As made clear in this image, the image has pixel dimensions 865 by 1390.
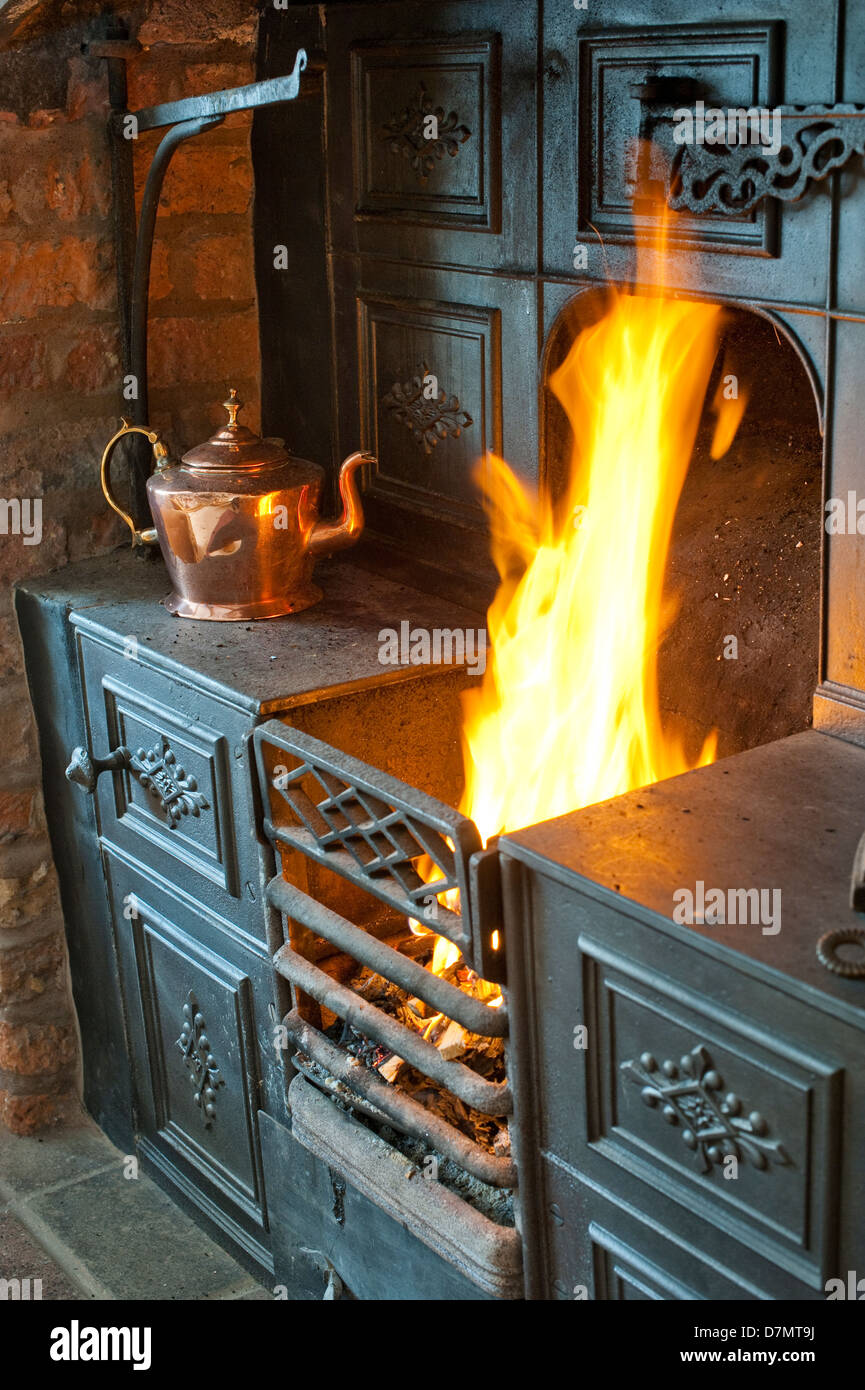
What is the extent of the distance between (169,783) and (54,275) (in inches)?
34.9

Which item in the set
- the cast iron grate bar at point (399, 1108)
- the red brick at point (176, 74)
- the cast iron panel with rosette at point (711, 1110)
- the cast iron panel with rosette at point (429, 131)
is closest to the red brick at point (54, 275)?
the red brick at point (176, 74)

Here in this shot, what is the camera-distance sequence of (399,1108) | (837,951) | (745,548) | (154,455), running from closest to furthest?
(837,951)
(399,1108)
(745,548)
(154,455)

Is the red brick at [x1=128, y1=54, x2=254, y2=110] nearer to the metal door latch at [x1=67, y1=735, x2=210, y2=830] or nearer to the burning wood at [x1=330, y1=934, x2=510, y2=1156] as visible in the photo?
the metal door latch at [x1=67, y1=735, x2=210, y2=830]

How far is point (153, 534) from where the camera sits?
99.6 inches

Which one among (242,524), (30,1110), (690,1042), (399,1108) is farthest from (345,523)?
(30,1110)

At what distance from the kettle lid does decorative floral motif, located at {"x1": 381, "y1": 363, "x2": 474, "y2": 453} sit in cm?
22

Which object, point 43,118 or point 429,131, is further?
point 43,118

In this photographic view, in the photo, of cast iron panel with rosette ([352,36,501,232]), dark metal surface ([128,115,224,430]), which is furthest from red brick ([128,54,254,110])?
cast iron panel with rosette ([352,36,501,232])

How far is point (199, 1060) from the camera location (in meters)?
2.45

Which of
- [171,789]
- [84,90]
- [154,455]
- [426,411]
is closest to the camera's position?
[171,789]

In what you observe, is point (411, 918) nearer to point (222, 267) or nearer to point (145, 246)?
point (145, 246)

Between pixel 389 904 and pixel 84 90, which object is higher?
pixel 84 90

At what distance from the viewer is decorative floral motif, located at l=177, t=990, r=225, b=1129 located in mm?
2426
